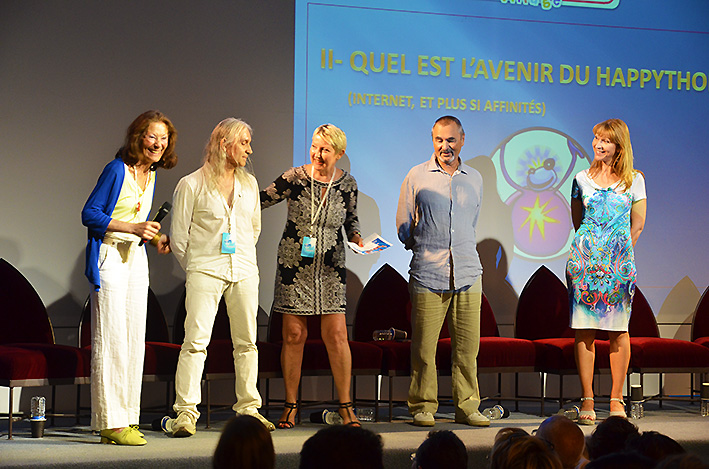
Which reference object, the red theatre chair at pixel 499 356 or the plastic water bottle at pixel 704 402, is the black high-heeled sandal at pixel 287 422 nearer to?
the red theatre chair at pixel 499 356

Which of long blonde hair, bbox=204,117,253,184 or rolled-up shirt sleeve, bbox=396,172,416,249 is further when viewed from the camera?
rolled-up shirt sleeve, bbox=396,172,416,249

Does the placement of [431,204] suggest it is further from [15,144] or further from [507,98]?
[15,144]

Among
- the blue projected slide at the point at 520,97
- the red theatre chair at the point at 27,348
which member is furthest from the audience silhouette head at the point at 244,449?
the blue projected slide at the point at 520,97

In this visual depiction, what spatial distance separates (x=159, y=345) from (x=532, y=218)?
3.02 meters

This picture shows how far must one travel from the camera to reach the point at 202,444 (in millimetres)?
4090

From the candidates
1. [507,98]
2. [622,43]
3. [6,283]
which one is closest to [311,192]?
[6,283]

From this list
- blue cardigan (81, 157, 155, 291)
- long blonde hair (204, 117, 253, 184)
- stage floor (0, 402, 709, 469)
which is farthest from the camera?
A: long blonde hair (204, 117, 253, 184)

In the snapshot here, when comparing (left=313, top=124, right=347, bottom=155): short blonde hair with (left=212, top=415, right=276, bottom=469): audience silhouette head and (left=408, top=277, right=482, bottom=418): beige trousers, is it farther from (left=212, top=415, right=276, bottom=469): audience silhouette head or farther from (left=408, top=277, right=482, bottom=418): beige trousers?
(left=212, top=415, right=276, bottom=469): audience silhouette head

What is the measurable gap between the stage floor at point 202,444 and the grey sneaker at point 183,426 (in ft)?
0.14

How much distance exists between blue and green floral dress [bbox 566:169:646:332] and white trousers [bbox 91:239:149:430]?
2538mm

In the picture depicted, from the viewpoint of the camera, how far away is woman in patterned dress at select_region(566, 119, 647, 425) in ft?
16.7

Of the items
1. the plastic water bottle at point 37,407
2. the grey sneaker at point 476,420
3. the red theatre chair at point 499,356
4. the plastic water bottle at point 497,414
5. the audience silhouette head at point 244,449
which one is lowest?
the plastic water bottle at point 497,414

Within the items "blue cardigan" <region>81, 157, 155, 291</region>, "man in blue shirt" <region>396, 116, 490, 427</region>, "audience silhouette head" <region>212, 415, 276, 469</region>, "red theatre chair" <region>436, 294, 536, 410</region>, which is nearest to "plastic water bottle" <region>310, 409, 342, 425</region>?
"man in blue shirt" <region>396, 116, 490, 427</region>

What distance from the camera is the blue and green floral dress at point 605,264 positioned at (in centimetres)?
508
